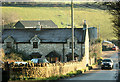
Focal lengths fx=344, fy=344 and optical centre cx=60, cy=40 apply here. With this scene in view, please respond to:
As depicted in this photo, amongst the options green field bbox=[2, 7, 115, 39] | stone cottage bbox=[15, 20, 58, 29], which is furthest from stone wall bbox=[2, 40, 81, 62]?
green field bbox=[2, 7, 115, 39]

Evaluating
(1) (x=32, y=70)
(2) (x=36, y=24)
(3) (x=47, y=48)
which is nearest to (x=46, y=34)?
(3) (x=47, y=48)

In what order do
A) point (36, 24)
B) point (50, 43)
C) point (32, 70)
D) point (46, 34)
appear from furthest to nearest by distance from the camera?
1. point (36, 24)
2. point (46, 34)
3. point (50, 43)
4. point (32, 70)

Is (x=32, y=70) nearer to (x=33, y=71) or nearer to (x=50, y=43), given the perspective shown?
(x=33, y=71)

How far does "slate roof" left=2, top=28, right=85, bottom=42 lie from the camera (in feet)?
195

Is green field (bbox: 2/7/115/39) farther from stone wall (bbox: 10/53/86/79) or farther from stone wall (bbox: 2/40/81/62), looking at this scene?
stone wall (bbox: 10/53/86/79)

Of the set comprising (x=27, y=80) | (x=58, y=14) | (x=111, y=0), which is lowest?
(x=27, y=80)

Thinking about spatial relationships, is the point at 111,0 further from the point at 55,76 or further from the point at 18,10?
the point at 18,10

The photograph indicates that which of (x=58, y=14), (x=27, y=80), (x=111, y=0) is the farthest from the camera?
(x=58, y=14)

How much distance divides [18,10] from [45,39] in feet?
198

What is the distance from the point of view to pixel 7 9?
12194 centimetres

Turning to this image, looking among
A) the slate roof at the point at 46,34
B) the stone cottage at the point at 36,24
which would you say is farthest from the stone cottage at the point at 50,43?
the stone cottage at the point at 36,24

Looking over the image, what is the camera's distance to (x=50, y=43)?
59.4m

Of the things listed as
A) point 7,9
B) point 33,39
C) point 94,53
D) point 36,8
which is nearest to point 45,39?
point 33,39

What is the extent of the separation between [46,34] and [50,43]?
8.76 ft
